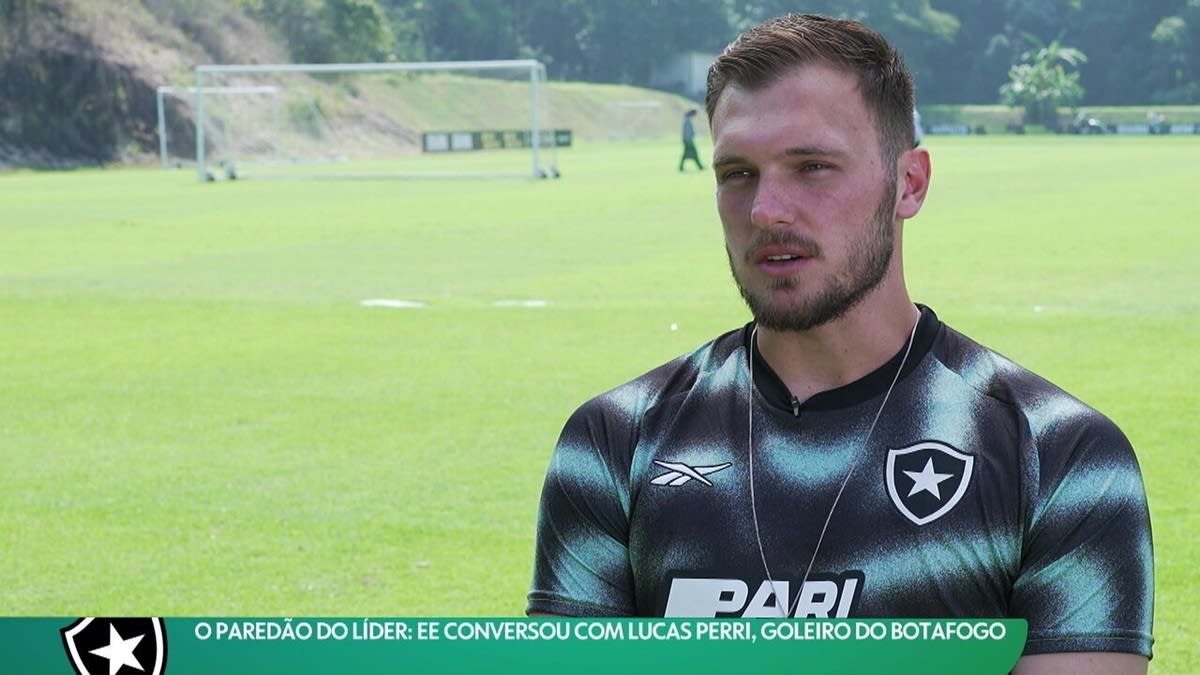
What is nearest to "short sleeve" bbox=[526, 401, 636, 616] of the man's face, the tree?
the man's face

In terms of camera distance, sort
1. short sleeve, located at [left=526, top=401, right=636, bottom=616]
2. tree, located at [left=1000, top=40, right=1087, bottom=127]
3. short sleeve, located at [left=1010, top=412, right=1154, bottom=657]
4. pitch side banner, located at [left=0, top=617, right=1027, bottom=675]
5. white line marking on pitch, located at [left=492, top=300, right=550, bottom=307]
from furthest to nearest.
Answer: tree, located at [left=1000, top=40, right=1087, bottom=127] → white line marking on pitch, located at [left=492, top=300, right=550, bottom=307] → short sleeve, located at [left=526, top=401, right=636, bottom=616] → short sleeve, located at [left=1010, top=412, right=1154, bottom=657] → pitch side banner, located at [left=0, top=617, right=1027, bottom=675]

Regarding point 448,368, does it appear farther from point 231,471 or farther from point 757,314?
point 757,314

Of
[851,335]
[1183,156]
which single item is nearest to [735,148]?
[851,335]

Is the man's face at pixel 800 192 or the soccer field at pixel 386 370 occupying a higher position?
the man's face at pixel 800 192

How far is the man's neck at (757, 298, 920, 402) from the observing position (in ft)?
7.89

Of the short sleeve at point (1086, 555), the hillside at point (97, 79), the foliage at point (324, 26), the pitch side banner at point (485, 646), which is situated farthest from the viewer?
the foliage at point (324, 26)

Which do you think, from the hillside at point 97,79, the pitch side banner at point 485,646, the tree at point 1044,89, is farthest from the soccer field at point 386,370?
the tree at point 1044,89

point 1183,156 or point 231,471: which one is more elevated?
point 231,471

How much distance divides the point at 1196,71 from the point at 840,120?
126666mm

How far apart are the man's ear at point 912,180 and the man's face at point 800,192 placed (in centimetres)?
9

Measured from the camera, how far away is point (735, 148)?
7.59 ft

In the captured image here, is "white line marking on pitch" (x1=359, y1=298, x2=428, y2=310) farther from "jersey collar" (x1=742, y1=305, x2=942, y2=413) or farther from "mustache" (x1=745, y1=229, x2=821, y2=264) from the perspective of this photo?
"mustache" (x1=745, y1=229, x2=821, y2=264)

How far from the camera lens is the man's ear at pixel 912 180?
2479 millimetres

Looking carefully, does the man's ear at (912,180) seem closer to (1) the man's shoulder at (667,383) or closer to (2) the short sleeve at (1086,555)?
(1) the man's shoulder at (667,383)
